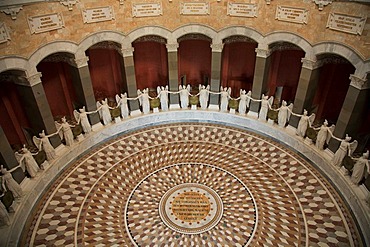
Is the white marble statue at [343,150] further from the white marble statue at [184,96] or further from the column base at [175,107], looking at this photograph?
the column base at [175,107]

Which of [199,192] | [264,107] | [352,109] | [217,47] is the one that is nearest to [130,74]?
[217,47]

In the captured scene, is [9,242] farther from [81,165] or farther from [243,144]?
[243,144]

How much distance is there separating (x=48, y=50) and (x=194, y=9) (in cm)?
576

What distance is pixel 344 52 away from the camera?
10086 millimetres

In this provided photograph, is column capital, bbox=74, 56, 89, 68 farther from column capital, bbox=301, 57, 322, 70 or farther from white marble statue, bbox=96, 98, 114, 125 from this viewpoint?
column capital, bbox=301, 57, 322, 70

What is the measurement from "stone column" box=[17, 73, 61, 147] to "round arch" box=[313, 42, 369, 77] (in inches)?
386

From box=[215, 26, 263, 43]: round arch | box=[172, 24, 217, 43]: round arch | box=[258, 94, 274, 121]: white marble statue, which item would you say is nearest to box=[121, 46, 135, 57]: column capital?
box=[172, 24, 217, 43]: round arch

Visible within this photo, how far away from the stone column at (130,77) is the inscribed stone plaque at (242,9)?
4270mm

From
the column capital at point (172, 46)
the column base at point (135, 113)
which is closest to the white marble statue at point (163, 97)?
the column base at point (135, 113)

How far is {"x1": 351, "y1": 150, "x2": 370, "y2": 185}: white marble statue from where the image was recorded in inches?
377

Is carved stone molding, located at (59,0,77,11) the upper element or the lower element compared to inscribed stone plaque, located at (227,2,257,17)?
upper

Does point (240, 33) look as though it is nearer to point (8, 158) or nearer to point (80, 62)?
Result: point (80, 62)

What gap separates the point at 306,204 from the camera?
980 cm

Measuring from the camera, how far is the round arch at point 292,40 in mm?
11211
